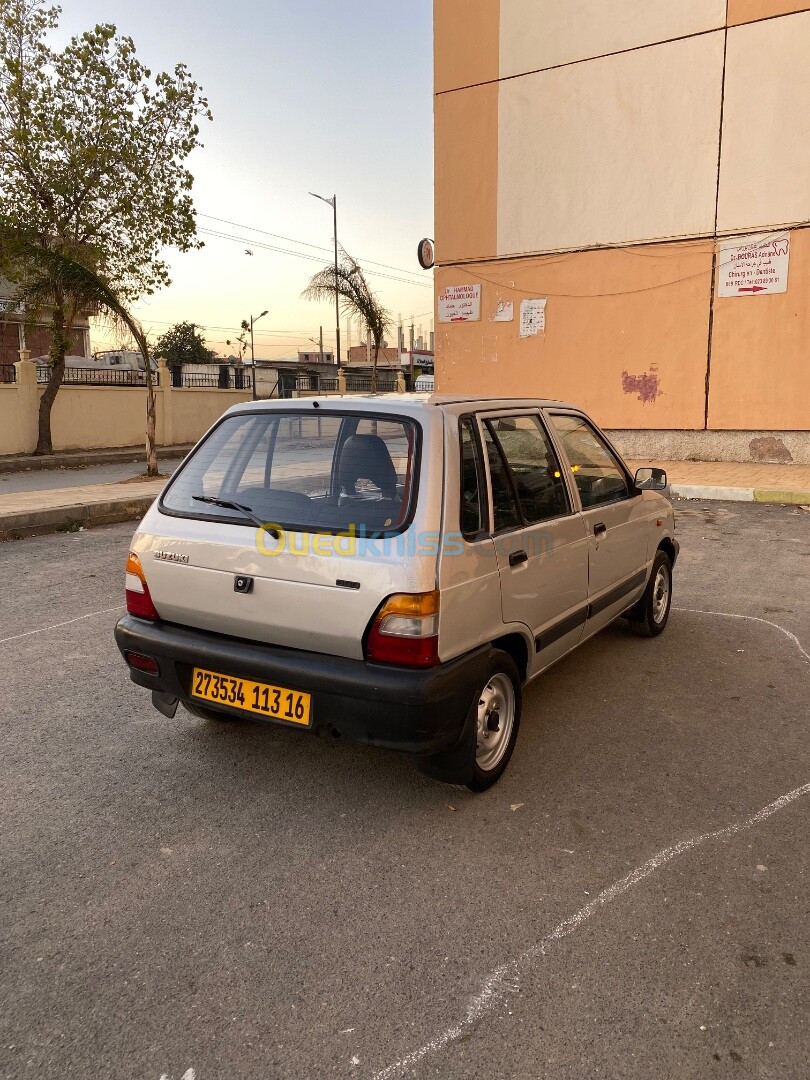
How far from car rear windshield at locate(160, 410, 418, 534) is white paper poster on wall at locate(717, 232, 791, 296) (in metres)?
12.7

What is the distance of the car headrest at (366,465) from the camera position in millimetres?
2947

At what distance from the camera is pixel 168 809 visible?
3.03 meters

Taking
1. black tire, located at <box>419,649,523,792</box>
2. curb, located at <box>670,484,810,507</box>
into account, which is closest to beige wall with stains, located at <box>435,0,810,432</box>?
curb, located at <box>670,484,810,507</box>

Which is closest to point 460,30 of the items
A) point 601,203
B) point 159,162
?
point 601,203

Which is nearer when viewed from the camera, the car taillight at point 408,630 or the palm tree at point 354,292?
the car taillight at point 408,630

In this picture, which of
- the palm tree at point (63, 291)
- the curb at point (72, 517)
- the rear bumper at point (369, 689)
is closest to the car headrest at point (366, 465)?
the rear bumper at point (369, 689)

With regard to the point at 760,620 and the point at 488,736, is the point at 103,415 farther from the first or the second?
the point at 488,736

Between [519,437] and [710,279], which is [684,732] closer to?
[519,437]

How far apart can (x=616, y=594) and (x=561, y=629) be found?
80 centimetres

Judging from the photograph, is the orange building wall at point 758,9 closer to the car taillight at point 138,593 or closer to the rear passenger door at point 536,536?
the rear passenger door at point 536,536

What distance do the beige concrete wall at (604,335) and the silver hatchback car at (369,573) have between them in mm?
11846

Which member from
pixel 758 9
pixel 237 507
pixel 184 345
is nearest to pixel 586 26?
pixel 758 9

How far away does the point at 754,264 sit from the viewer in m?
13.4

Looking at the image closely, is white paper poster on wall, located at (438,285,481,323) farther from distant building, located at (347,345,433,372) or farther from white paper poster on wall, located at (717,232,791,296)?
distant building, located at (347,345,433,372)
